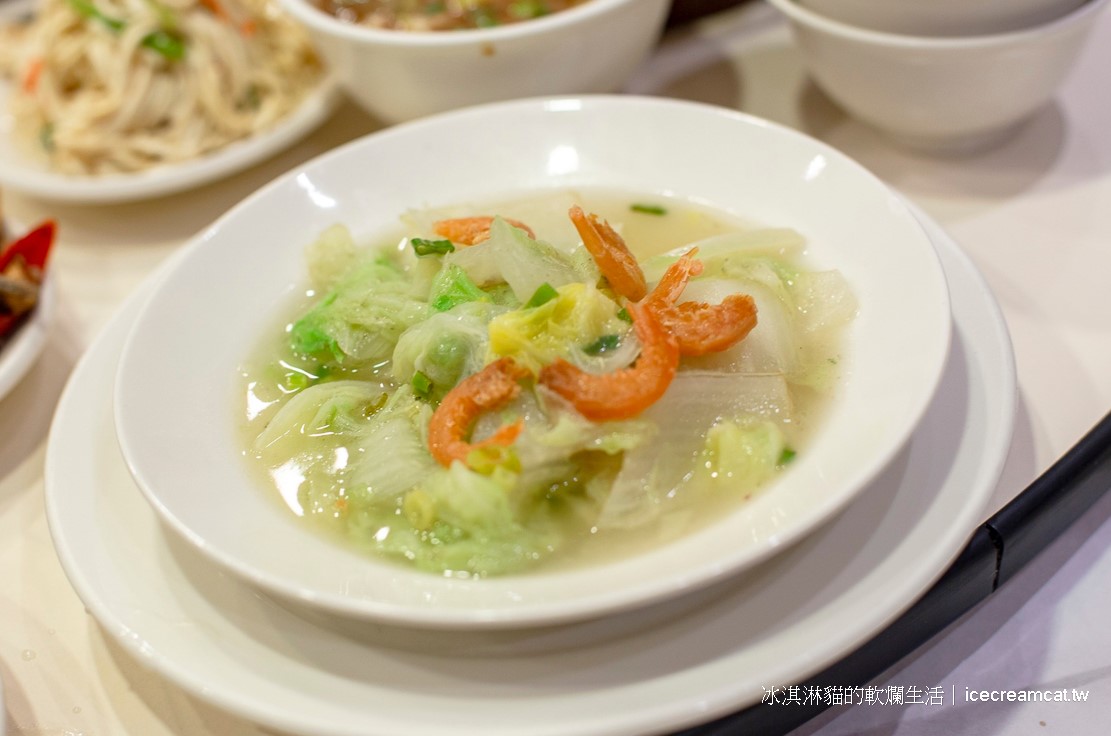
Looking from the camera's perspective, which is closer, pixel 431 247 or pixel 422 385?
pixel 422 385

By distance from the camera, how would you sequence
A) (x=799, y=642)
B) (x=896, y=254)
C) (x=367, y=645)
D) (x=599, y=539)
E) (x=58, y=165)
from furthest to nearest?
(x=58, y=165) < (x=896, y=254) < (x=599, y=539) < (x=367, y=645) < (x=799, y=642)

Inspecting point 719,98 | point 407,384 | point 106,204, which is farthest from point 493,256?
point 106,204

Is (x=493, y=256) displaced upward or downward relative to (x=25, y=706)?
upward

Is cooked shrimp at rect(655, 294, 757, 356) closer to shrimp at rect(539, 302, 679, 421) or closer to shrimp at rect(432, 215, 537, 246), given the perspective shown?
shrimp at rect(539, 302, 679, 421)

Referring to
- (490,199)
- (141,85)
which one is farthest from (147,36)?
(490,199)

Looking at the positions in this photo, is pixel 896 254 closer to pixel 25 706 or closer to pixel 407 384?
pixel 407 384

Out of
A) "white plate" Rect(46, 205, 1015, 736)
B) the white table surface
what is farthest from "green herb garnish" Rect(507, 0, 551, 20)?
"white plate" Rect(46, 205, 1015, 736)

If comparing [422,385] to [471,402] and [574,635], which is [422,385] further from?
[574,635]
